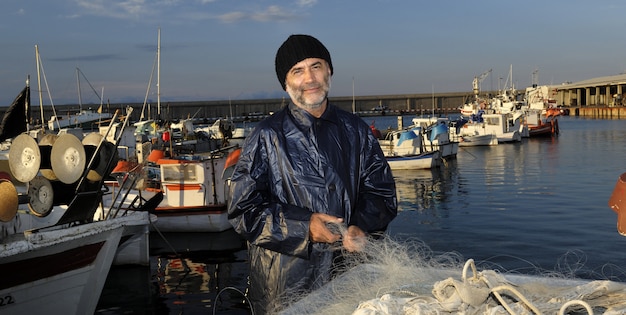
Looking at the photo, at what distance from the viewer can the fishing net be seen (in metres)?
1.91

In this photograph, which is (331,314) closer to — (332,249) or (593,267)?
(332,249)

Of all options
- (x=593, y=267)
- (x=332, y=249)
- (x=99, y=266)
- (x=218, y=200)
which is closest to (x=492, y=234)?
(x=593, y=267)

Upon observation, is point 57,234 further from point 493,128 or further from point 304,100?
point 493,128

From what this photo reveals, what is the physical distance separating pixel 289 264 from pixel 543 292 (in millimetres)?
1165

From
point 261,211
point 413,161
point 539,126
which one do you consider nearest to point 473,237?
point 261,211

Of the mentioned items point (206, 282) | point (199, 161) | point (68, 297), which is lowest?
point (206, 282)

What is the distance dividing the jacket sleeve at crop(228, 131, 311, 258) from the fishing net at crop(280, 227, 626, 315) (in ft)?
0.90

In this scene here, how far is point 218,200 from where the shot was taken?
16.2 meters

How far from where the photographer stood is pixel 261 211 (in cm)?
289

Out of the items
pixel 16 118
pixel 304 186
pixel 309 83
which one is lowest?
pixel 304 186

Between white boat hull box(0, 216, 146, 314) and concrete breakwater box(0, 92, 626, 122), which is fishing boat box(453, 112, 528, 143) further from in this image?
concrete breakwater box(0, 92, 626, 122)

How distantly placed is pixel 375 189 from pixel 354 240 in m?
0.41

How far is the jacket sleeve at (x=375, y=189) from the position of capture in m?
3.10

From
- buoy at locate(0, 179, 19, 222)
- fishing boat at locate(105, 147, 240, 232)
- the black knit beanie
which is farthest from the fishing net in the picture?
fishing boat at locate(105, 147, 240, 232)
